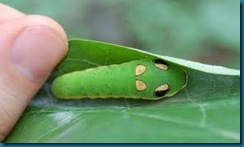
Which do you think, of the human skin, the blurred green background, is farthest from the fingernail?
the blurred green background

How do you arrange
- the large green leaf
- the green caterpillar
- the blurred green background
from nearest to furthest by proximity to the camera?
1. the large green leaf
2. the green caterpillar
3. the blurred green background

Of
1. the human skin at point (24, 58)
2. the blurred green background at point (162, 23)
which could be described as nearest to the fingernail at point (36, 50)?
the human skin at point (24, 58)

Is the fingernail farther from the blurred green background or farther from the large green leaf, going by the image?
the blurred green background

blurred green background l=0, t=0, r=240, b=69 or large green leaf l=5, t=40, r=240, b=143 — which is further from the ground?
large green leaf l=5, t=40, r=240, b=143

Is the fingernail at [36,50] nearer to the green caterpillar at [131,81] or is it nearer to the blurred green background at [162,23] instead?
the green caterpillar at [131,81]

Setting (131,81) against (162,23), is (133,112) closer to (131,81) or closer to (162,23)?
(131,81)

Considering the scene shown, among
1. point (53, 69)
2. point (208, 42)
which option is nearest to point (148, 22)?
point (208, 42)
